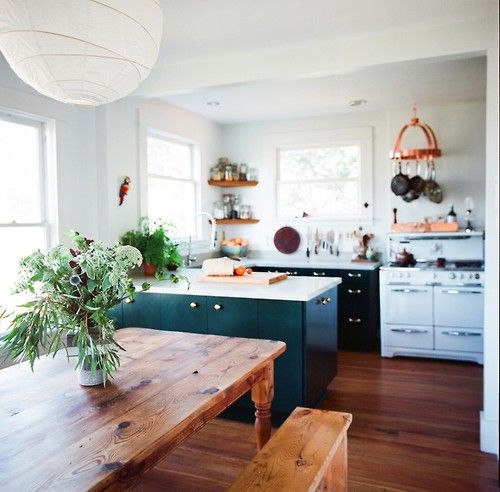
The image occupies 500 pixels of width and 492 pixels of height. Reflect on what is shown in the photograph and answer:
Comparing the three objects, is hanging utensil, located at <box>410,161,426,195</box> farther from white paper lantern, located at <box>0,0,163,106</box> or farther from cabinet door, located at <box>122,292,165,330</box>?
white paper lantern, located at <box>0,0,163,106</box>

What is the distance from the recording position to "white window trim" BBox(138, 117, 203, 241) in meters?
4.34

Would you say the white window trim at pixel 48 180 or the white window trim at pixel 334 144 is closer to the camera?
the white window trim at pixel 48 180

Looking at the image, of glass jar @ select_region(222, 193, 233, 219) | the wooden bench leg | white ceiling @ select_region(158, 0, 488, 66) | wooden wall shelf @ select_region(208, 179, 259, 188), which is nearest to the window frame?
wooden wall shelf @ select_region(208, 179, 259, 188)

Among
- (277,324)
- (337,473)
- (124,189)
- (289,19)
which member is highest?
(289,19)

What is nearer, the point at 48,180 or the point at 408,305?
the point at 48,180

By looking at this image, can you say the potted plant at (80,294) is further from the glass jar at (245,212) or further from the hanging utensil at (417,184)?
the glass jar at (245,212)

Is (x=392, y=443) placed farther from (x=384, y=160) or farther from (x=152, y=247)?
(x=384, y=160)

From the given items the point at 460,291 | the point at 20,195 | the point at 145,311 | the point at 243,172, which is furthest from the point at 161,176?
the point at 460,291

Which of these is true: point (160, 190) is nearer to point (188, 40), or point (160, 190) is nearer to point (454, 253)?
point (188, 40)

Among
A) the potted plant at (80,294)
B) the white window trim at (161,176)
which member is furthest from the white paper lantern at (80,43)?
the white window trim at (161,176)

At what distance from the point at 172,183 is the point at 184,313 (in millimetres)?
2116

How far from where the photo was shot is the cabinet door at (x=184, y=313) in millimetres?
3229

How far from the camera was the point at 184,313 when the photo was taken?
3281mm

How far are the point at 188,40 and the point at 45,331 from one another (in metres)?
2.19
